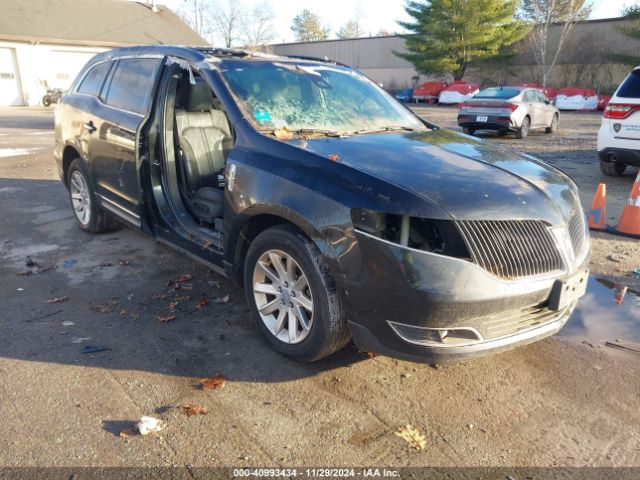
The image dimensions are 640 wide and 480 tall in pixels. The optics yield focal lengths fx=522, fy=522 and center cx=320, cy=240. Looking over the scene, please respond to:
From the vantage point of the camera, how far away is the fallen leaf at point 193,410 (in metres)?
2.87

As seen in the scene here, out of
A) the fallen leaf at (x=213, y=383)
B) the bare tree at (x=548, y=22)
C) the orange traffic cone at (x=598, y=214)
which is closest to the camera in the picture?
the fallen leaf at (x=213, y=383)

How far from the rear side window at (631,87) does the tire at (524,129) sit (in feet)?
22.4

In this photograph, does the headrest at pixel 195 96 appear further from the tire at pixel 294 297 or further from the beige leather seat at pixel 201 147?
the tire at pixel 294 297

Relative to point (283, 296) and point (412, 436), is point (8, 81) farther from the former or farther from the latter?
point (412, 436)

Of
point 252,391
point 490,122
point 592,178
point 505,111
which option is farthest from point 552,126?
point 252,391

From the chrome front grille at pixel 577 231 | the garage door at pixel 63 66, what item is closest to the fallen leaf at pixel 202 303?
the chrome front grille at pixel 577 231

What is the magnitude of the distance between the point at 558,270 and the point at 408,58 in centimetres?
4157

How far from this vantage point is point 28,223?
6.45 meters

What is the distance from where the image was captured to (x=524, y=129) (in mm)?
15133

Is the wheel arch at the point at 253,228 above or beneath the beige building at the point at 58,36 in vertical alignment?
beneath

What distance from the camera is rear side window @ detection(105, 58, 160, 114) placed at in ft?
14.8

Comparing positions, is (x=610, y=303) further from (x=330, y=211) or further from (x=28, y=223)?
(x=28, y=223)

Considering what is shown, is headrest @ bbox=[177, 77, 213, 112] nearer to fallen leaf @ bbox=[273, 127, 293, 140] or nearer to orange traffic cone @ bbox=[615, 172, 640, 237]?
fallen leaf @ bbox=[273, 127, 293, 140]

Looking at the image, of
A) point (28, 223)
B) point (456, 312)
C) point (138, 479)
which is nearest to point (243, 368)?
point (138, 479)
